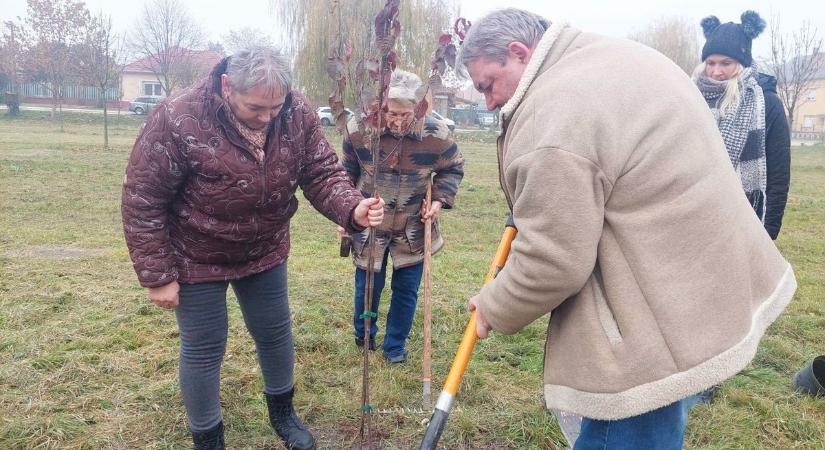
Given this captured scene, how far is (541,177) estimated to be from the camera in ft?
5.29

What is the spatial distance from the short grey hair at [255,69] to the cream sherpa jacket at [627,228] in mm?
886

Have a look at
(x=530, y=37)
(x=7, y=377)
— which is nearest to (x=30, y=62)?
(x=7, y=377)

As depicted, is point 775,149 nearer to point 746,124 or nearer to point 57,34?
point 746,124

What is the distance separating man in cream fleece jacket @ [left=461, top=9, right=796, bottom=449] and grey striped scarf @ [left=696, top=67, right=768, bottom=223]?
159 cm

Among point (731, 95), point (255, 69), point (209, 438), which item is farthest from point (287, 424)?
point (731, 95)

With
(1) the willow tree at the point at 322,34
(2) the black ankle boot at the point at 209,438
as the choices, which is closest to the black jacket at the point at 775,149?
(2) the black ankle boot at the point at 209,438

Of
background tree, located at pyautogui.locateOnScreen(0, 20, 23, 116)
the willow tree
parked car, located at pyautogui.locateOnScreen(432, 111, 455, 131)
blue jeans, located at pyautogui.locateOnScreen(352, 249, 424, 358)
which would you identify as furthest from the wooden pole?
background tree, located at pyautogui.locateOnScreen(0, 20, 23, 116)

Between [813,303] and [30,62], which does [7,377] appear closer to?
[813,303]

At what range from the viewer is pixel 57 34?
95.9ft

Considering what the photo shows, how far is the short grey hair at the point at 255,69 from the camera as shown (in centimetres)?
226

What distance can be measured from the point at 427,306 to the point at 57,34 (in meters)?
30.9

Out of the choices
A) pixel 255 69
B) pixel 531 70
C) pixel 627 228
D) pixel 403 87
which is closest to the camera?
pixel 627 228

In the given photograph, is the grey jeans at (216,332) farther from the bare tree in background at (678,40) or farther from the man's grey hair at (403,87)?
the bare tree in background at (678,40)

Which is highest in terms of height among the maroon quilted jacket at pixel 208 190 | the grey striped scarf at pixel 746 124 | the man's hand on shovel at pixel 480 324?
the grey striped scarf at pixel 746 124
